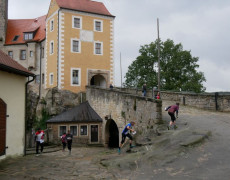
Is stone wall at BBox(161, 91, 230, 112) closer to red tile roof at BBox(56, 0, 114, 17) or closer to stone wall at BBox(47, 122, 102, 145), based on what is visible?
stone wall at BBox(47, 122, 102, 145)

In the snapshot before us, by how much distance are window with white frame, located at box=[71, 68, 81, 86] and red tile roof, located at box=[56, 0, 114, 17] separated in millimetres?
6361

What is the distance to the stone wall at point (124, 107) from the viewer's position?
15641mm

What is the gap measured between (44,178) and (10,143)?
449 cm

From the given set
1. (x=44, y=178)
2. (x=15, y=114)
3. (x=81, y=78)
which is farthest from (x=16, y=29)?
(x=44, y=178)

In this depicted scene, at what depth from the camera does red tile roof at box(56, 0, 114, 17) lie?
30.5 metres

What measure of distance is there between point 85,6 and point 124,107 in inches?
622

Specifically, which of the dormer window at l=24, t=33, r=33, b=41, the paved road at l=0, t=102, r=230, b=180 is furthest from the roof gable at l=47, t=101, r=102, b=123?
the dormer window at l=24, t=33, r=33, b=41

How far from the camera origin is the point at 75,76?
2970 cm

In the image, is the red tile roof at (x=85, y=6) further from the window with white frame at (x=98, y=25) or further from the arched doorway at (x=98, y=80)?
the arched doorway at (x=98, y=80)

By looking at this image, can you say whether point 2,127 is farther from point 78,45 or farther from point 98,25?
point 98,25

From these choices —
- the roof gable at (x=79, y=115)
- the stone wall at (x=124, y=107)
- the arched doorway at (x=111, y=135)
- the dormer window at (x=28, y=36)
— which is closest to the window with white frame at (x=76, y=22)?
the stone wall at (x=124, y=107)

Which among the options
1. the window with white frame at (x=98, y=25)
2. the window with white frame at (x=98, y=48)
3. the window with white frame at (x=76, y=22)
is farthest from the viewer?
the window with white frame at (x=98, y=25)

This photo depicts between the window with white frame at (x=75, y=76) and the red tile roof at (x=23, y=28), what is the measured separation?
35.6ft

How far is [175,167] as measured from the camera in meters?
9.14
